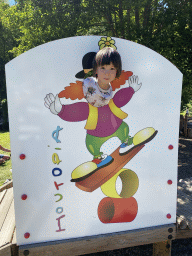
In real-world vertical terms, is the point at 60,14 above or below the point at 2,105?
above

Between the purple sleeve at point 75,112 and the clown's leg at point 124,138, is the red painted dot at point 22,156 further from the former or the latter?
the clown's leg at point 124,138

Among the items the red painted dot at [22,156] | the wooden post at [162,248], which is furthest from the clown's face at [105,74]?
the wooden post at [162,248]

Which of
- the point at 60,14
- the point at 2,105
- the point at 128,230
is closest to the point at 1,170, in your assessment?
the point at 60,14

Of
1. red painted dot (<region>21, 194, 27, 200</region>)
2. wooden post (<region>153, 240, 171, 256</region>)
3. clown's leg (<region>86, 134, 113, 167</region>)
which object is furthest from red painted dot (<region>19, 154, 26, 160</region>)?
wooden post (<region>153, 240, 171, 256</region>)

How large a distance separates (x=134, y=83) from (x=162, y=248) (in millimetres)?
1673

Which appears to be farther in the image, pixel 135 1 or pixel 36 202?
pixel 135 1

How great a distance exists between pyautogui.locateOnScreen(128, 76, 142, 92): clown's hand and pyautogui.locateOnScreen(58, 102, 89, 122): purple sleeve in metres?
0.42

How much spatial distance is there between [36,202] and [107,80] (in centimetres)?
114

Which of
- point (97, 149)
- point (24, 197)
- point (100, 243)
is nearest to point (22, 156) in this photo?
point (24, 197)

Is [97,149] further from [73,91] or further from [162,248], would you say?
[162,248]

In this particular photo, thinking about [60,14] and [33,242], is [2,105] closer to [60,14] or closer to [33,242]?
[60,14]

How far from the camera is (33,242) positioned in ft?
6.22

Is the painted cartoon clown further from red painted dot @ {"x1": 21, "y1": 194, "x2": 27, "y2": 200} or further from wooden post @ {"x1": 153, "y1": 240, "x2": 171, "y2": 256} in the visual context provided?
wooden post @ {"x1": 153, "y1": 240, "x2": 171, "y2": 256}

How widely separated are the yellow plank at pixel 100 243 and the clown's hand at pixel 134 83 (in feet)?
4.21
